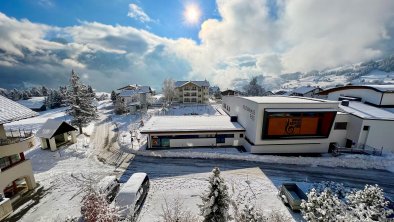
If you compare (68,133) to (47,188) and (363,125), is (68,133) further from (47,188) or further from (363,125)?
(363,125)

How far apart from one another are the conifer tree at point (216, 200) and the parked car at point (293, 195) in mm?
8058

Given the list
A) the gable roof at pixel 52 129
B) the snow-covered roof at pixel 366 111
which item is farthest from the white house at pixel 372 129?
the gable roof at pixel 52 129

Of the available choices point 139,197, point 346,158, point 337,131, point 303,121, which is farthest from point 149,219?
point 337,131

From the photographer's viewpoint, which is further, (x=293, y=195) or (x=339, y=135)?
(x=339, y=135)

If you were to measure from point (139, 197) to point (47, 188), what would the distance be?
11.4 meters

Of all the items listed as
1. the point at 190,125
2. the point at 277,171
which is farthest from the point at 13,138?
the point at 277,171

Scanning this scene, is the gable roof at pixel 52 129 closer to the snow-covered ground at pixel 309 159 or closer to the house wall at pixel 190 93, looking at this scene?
the snow-covered ground at pixel 309 159

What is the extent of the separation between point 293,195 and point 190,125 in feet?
59.6

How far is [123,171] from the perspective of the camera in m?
23.1

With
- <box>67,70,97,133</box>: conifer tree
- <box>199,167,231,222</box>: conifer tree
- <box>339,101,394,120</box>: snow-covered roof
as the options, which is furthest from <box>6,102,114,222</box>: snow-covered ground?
<box>339,101,394,120</box>: snow-covered roof

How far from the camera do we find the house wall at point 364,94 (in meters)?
31.8

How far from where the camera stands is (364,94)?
34625mm

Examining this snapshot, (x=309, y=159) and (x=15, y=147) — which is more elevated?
(x=15, y=147)

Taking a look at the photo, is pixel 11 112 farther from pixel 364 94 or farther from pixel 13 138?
pixel 364 94
